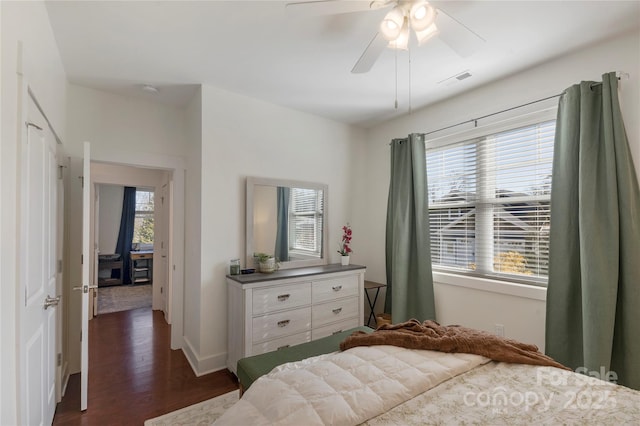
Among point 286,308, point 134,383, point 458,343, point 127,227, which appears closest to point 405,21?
point 458,343

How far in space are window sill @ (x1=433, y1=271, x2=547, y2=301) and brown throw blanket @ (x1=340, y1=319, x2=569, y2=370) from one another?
92cm

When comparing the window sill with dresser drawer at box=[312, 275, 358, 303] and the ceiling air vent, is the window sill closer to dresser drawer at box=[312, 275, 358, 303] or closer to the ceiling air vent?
dresser drawer at box=[312, 275, 358, 303]

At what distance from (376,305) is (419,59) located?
2854mm

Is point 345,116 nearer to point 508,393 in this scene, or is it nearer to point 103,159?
point 103,159

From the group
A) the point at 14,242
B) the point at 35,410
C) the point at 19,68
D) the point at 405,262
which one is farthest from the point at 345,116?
the point at 35,410

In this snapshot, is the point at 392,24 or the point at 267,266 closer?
the point at 392,24

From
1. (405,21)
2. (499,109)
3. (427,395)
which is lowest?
(427,395)

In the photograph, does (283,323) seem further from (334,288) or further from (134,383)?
(134,383)

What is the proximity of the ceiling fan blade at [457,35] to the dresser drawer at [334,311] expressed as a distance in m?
2.43

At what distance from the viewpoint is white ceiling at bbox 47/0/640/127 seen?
1.82 meters

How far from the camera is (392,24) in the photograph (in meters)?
1.56

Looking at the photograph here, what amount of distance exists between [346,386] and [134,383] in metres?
2.26

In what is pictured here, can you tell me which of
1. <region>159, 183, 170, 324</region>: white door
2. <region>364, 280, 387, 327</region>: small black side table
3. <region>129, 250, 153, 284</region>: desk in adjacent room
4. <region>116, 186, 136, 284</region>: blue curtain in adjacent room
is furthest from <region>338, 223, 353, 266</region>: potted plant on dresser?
<region>116, 186, 136, 284</region>: blue curtain in adjacent room

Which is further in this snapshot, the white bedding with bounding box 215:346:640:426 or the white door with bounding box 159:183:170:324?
the white door with bounding box 159:183:170:324
